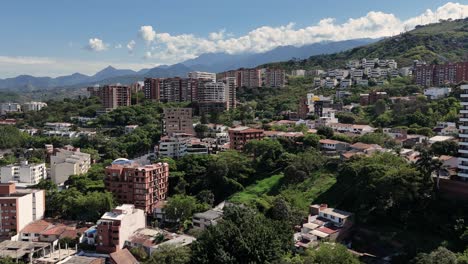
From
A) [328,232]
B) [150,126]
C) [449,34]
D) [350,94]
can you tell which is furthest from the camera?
[449,34]

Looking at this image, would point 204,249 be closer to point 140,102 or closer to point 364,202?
point 364,202

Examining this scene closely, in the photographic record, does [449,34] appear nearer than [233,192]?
No

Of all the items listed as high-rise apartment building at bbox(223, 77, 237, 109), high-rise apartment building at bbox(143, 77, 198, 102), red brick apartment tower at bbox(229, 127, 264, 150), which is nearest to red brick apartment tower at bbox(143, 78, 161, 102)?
high-rise apartment building at bbox(143, 77, 198, 102)

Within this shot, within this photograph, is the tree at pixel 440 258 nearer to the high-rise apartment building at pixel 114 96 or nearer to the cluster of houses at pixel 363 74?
the cluster of houses at pixel 363 74

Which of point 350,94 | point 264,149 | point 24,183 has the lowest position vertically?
point 24,183

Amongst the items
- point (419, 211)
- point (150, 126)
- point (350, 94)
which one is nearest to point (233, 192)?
point (419, 211)

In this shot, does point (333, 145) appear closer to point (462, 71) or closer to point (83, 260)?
point (83, 260)

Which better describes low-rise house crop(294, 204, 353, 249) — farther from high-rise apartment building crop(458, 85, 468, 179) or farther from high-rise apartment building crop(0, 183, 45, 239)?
high-rise apartment building crop(0, 183, 45, 239)
